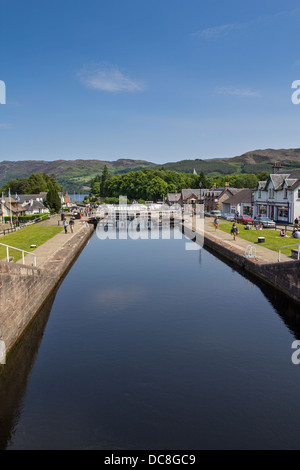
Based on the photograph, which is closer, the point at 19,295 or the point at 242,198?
the point at 19,295

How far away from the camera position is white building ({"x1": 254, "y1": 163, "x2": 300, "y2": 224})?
55625mm

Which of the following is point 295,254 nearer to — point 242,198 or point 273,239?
point 273,239

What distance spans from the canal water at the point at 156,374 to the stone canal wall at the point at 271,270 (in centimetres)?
87

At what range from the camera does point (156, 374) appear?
48.1ft

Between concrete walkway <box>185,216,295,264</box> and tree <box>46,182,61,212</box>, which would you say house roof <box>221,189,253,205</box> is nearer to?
concrete walkway <box>185,216,295,264</box>

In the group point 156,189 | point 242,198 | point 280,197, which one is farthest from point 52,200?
point 156,189

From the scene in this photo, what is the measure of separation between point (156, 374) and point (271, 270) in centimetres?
1513

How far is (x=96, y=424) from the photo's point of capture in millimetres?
11742

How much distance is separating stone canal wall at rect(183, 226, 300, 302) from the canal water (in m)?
0.87

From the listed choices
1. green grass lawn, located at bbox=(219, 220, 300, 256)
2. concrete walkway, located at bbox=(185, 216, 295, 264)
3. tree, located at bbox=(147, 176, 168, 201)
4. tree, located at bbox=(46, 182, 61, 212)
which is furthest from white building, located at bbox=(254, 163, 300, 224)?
tree, located at bbox=(147, 176, 168, 201)

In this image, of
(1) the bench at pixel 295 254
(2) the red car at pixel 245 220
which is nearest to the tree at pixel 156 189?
(2) the red car at pixel 245 220

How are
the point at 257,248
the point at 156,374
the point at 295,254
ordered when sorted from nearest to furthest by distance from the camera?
the point at 156,374 → the point at 295,254 → the point at 257,248

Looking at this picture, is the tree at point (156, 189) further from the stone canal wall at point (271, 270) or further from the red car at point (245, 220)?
the stone canal wall at point (271, 270)
